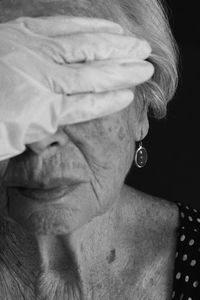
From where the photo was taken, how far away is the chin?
1.31 m

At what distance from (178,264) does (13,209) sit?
437mm

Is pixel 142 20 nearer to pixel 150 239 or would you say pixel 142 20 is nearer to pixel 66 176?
pixel 66 176

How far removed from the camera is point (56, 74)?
3.93ft

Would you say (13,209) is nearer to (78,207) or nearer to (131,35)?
(78,207)

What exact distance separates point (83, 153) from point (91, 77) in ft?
0.53

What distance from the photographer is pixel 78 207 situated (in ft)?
4.35

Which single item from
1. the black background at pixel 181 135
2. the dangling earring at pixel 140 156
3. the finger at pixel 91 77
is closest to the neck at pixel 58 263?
the dangling earring at pixel 140 156

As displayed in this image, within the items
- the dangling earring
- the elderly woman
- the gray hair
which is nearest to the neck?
the elderly woman

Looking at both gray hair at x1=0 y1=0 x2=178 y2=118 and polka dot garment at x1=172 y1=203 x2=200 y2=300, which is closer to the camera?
gray hair at x1=0 y1=0 x2=178 y2=118

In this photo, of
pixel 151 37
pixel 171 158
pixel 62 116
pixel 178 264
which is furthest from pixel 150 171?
pixel 62 116

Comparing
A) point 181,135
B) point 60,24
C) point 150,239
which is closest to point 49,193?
point 60,24

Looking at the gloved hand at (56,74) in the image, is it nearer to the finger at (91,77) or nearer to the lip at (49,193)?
the finger at (91,77)

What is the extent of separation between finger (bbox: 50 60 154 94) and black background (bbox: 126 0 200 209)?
856 mm

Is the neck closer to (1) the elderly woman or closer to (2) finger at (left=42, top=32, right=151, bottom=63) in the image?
(1) the elderly woman
